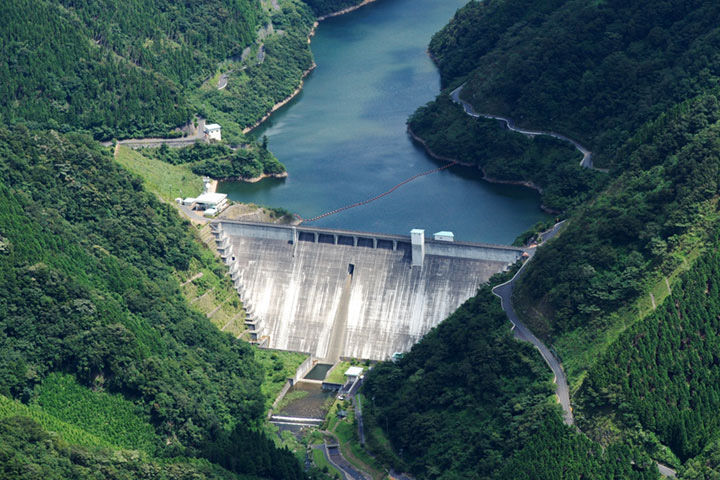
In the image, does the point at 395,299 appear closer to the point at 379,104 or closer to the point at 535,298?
the point at 535,298

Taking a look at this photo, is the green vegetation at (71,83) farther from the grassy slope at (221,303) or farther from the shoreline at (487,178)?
the shoreline at (487,178)

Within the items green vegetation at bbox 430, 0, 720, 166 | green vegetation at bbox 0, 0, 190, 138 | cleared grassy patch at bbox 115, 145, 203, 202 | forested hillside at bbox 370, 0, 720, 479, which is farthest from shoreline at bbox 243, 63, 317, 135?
green vegetation at bbox 430, 0, 720, 166

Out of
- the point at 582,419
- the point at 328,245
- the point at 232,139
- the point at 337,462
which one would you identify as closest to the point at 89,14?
the point at 232,139

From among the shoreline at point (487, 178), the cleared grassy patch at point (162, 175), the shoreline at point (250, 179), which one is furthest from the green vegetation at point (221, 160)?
the shoreline at point (487, 178)

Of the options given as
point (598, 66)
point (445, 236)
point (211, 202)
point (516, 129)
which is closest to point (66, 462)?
point (445, 236)

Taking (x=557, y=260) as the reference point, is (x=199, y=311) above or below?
below

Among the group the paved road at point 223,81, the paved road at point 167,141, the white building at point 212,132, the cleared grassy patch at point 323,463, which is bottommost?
the cleared grassy patch at point 323,463

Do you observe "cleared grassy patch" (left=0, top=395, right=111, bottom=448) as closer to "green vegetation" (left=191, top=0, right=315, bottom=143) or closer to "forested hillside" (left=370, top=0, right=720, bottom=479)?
"forested hillside" (left=370, top=0, right=720, bottom=479)
